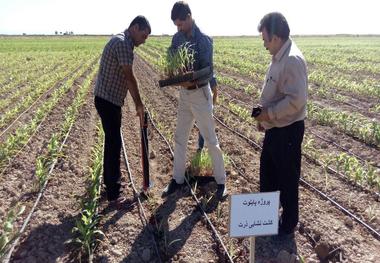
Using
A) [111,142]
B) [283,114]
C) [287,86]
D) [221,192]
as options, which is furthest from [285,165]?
[111,142]

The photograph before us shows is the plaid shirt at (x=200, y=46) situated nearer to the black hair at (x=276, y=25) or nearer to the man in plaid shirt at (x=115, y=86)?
the man in plaid shirt at (x=115, y=86)

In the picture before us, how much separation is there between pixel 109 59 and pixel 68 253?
1.95 meters

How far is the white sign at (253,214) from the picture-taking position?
2.75 meters

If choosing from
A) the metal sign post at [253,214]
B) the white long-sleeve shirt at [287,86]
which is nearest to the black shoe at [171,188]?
the white long-sleeve shirt at [287,86]

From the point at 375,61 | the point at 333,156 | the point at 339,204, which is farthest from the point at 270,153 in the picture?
the point at 375,61

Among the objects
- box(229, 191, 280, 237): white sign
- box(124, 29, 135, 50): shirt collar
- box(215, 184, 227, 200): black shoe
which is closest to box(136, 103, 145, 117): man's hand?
box(124, 29, 135, 50): shirt collar

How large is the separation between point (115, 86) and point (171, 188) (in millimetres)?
1474

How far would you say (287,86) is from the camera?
3400mm

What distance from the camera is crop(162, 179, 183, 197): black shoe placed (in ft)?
16.4

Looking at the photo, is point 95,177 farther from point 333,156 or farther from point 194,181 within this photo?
point 333,156

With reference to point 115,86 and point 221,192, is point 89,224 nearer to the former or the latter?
point 115,86

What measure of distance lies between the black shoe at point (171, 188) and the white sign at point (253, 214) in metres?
2.31

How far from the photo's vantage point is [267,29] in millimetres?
3357

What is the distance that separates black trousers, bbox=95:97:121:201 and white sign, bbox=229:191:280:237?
2162 mm
